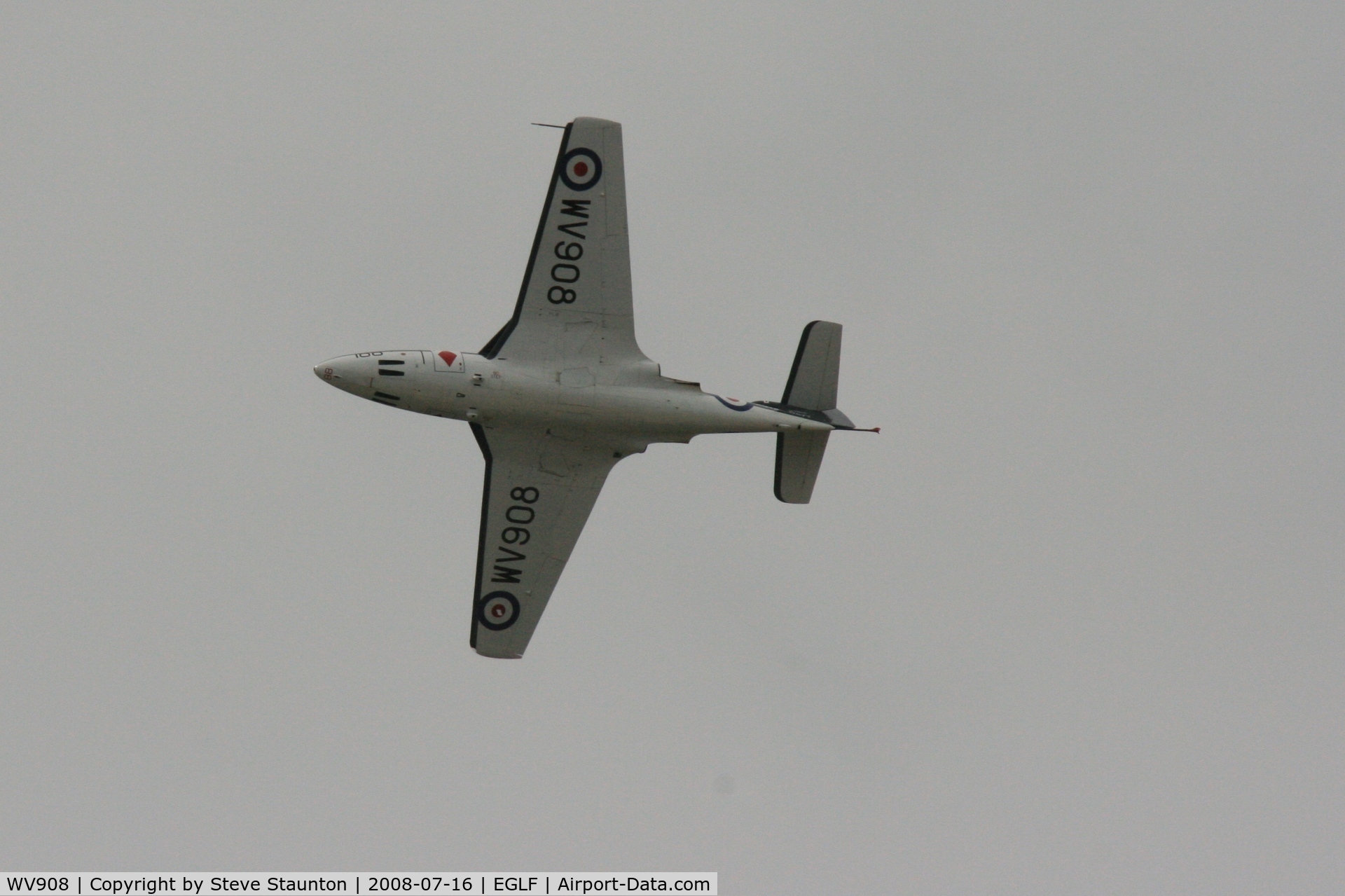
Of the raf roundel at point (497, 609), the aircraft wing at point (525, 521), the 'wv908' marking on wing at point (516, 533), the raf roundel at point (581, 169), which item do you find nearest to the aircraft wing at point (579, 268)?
the raf roundel at point (581, 169)

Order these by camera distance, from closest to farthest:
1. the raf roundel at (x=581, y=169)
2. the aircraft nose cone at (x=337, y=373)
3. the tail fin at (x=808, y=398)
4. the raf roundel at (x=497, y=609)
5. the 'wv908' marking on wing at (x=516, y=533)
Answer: the aircraft nose cone at (x=337, y=373)
the raf roundel at (x=581, y=169)
the tail fin at (x=808, y=398)
the 'wv908' marking on wing at (x=516, y=533)
the raf roundel at (x=497, y=609)

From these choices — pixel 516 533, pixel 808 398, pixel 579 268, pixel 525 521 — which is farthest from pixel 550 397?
pixel 808 398

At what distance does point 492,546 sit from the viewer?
45.4 meters

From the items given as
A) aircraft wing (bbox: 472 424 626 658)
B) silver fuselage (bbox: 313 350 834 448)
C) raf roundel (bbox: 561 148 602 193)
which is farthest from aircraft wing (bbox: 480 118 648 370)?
aircraft wing (bbox: 472 424 626 658)

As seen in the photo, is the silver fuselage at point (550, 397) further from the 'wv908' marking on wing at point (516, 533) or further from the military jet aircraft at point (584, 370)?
the 'wv908' marking on wing at point (516, 533)

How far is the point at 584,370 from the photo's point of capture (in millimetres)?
42625

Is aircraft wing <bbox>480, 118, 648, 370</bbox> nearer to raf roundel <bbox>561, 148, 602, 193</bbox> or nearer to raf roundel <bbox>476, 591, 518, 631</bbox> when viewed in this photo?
raf roundel <bbox>561, 148, 602, 193</bbox>

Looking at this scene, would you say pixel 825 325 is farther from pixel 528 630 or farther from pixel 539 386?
pixel 528 630

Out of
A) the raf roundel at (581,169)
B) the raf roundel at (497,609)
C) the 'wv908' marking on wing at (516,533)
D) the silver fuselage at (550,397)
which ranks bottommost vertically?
the raf roundel at (497,609)

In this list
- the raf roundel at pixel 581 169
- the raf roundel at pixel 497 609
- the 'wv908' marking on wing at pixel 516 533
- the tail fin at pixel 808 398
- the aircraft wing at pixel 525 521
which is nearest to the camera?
the raf roundel at pixel 581 169

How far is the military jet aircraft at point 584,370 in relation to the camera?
41.8 meters

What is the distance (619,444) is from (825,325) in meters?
6.44

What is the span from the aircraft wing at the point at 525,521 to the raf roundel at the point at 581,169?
6.71 meters

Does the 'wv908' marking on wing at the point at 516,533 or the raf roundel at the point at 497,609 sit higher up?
the 'wv908' marking on wing at the point at 516,533
